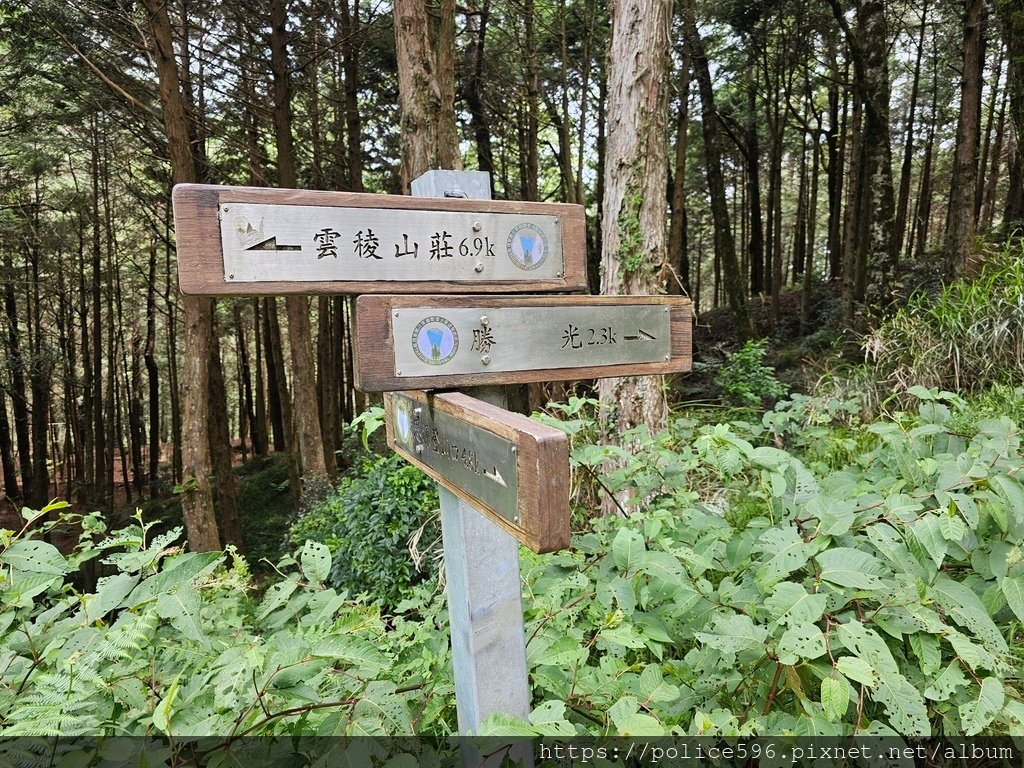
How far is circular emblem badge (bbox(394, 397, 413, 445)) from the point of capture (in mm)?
1445

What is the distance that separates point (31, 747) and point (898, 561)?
1899 mm

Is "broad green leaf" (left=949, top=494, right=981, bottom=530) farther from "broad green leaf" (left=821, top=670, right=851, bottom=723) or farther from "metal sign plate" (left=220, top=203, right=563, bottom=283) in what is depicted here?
"metal sign plate" (left=220, top=203, right=563, bottom=283)

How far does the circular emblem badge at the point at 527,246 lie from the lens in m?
1.40

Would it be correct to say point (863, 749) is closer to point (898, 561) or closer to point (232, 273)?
point (898, 561)

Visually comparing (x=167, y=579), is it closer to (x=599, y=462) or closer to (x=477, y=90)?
(x=599, y=462)

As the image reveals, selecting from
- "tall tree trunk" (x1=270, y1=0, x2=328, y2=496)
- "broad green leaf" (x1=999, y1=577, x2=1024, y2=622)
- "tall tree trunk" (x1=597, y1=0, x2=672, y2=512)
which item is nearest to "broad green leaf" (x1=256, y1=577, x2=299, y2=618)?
"broad green leaf" (x1=999, y1=577, x2=1024, y2=622)

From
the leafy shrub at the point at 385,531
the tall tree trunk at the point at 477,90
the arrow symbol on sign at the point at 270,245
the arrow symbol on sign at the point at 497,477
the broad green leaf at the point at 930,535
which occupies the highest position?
the tall tree trunk at the point at 477,90

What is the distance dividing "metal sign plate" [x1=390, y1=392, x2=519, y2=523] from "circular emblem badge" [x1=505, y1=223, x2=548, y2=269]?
437mm

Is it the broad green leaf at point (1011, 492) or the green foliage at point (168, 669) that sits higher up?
the broad green leaf at point (1011, 492)

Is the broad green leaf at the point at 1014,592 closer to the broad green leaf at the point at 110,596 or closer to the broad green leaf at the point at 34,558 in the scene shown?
the broad green leaf at the point at 110,596

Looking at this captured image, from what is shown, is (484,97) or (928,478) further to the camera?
(484,97)

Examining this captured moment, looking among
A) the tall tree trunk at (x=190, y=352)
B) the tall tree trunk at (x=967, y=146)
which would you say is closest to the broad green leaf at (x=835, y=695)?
the tall tree trunk at (x=190, y=352)

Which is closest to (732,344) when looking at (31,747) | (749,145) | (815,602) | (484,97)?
(749,145)

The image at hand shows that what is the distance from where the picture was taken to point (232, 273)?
3.86ft
